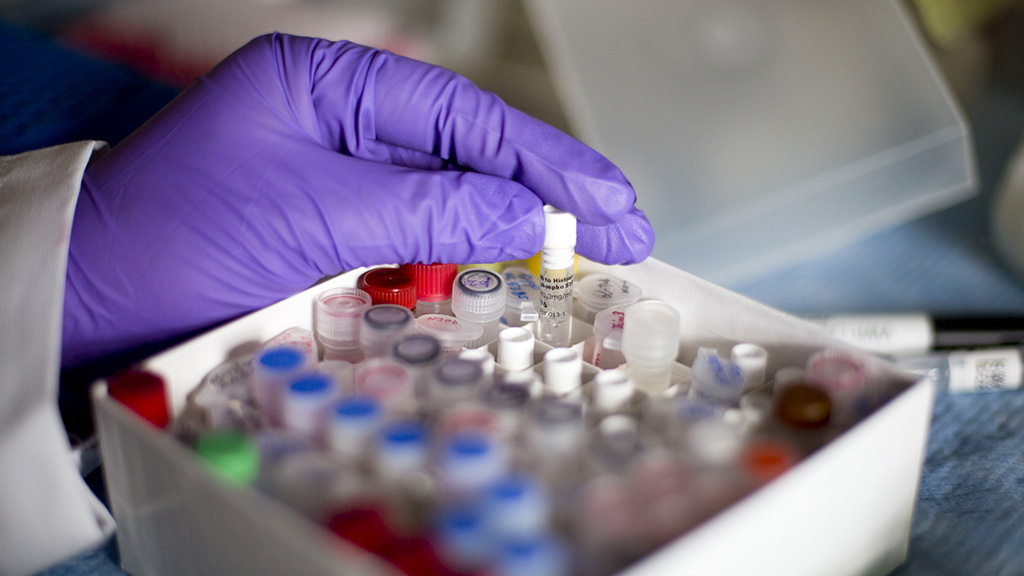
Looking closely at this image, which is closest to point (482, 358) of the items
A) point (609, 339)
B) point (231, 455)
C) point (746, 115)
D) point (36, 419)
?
point (609, 339)

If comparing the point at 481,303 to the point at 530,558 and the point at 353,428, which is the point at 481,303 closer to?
the point at 353,428

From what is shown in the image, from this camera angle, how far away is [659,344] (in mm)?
789

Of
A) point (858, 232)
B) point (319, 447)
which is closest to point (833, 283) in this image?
point (858, 232)

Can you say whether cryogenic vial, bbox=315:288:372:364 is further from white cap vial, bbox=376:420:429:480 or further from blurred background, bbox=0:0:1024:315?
blurred background, bbox=0:0:1024:315

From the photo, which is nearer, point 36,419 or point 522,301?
point 36,419

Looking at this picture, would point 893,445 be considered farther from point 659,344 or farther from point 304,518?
point 304,518

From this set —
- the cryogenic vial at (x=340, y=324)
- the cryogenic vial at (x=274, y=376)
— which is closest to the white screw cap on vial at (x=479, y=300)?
the cryogenic vial at (x=340, y=324)

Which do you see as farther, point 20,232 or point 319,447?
point 20,232

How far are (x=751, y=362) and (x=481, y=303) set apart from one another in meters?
0.30

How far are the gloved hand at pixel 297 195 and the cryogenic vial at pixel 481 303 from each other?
31 millimetres

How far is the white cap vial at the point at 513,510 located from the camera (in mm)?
555

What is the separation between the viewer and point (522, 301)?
95 cm

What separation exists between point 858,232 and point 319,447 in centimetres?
118

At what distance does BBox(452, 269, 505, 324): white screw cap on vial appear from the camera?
879mm
